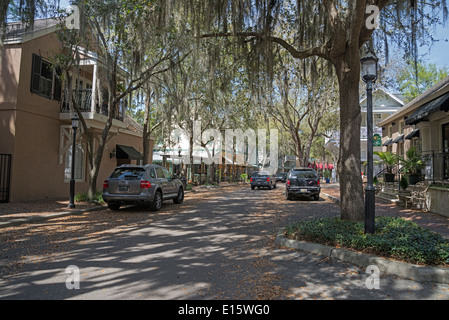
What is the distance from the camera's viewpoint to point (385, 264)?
5.14 metres

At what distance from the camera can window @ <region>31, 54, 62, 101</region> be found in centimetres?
1448

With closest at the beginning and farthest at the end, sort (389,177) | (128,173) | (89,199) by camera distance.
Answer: (128,173), (89,199), (389,177)

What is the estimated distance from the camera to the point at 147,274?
4.96 m

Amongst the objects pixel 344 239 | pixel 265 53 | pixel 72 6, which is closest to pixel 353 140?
pixel 344 239

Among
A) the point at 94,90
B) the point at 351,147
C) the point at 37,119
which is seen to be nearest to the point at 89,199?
the point at 37,119

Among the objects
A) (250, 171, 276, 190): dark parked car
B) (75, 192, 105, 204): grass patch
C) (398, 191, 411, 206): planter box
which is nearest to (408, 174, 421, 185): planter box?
(398, 191, 411, 206): planter box

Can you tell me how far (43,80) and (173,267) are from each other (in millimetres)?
13621

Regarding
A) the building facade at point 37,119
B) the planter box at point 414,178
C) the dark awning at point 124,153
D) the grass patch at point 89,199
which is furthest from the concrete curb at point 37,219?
the planter box at point 414,178

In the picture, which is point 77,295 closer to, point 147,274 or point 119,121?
point 147,274

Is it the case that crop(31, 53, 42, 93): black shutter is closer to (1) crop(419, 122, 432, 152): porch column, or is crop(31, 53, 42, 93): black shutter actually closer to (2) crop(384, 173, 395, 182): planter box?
(2) crop(384, 173, 395, 182): planter box

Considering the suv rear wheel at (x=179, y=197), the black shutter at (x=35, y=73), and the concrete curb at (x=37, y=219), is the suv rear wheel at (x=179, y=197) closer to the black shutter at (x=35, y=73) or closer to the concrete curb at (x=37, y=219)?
the concrete curb at (x=37, y=219)

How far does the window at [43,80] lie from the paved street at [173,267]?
822cm

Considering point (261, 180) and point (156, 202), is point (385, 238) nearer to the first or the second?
point (156, 202)

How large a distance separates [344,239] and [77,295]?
465cm
